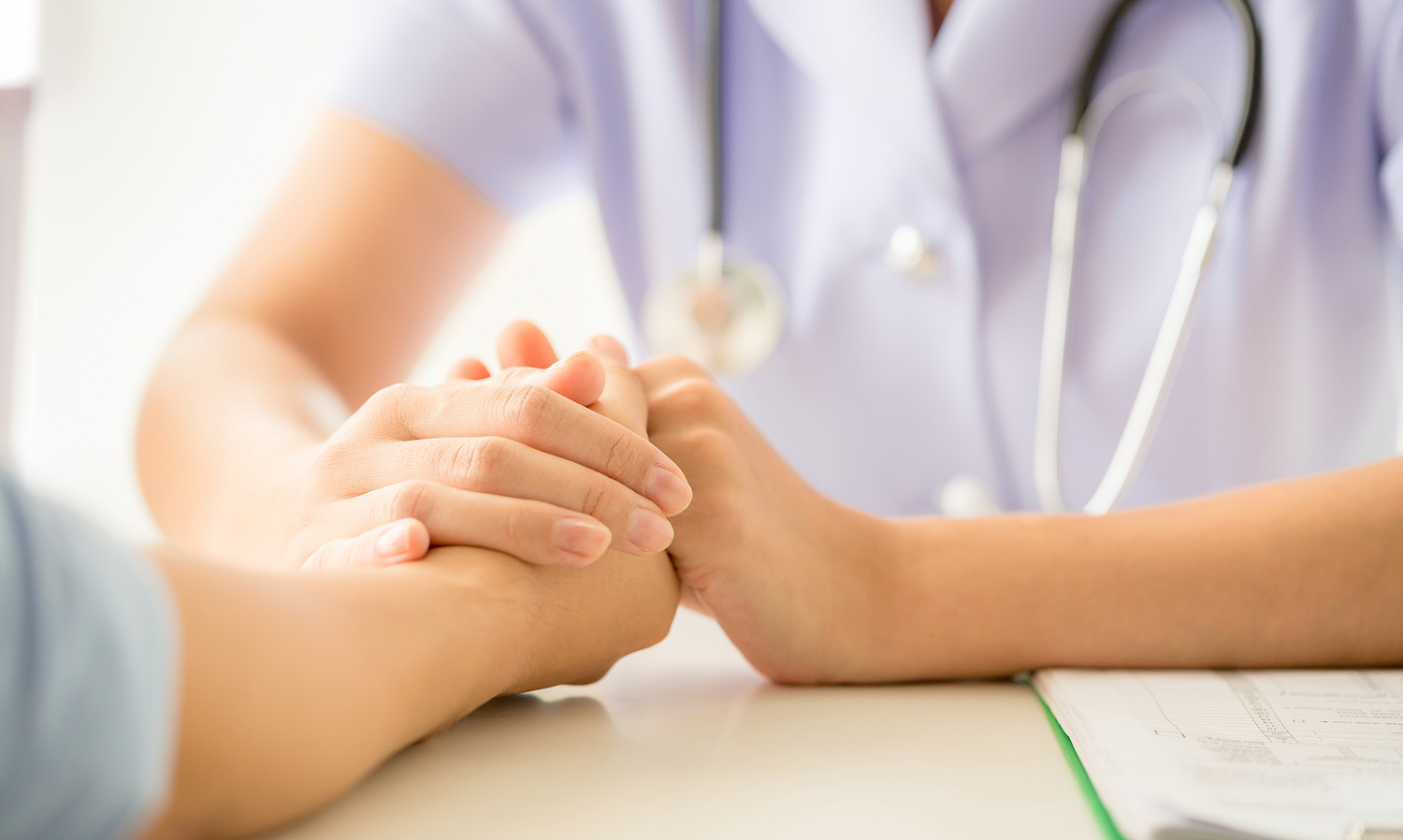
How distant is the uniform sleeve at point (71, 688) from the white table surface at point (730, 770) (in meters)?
0.09

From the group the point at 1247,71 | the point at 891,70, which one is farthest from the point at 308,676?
the point at 1247,71

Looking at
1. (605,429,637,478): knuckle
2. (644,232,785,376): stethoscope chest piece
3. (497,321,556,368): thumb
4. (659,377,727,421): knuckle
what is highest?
(644,232,785,376): stethoscope chest piece

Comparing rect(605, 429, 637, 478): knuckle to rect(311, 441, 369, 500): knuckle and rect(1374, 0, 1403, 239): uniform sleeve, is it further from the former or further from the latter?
rect(1374, 0, 1403, 239): uniform sleeve

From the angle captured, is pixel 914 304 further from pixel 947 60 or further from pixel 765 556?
pixel 765 556

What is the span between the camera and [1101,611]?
0.48 m

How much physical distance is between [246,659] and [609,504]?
17 centimetres

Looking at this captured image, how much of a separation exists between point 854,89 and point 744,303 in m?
0.18

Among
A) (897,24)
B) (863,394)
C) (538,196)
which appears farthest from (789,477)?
(538,196)

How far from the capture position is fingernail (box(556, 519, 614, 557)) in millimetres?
391

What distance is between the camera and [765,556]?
0.46 metres

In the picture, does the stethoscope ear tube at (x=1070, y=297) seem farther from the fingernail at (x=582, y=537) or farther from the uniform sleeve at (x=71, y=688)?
the uniform sleeve at (x=71, y=688)

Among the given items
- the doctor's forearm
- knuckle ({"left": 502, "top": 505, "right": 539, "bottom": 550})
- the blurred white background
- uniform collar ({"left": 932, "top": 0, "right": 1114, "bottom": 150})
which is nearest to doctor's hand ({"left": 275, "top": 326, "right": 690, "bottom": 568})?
knuckle ({"left": 502, "top": 505, "right": 539, "bottom": 550})

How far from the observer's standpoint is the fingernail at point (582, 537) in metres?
0.39

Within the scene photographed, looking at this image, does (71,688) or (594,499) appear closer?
(71,688)
